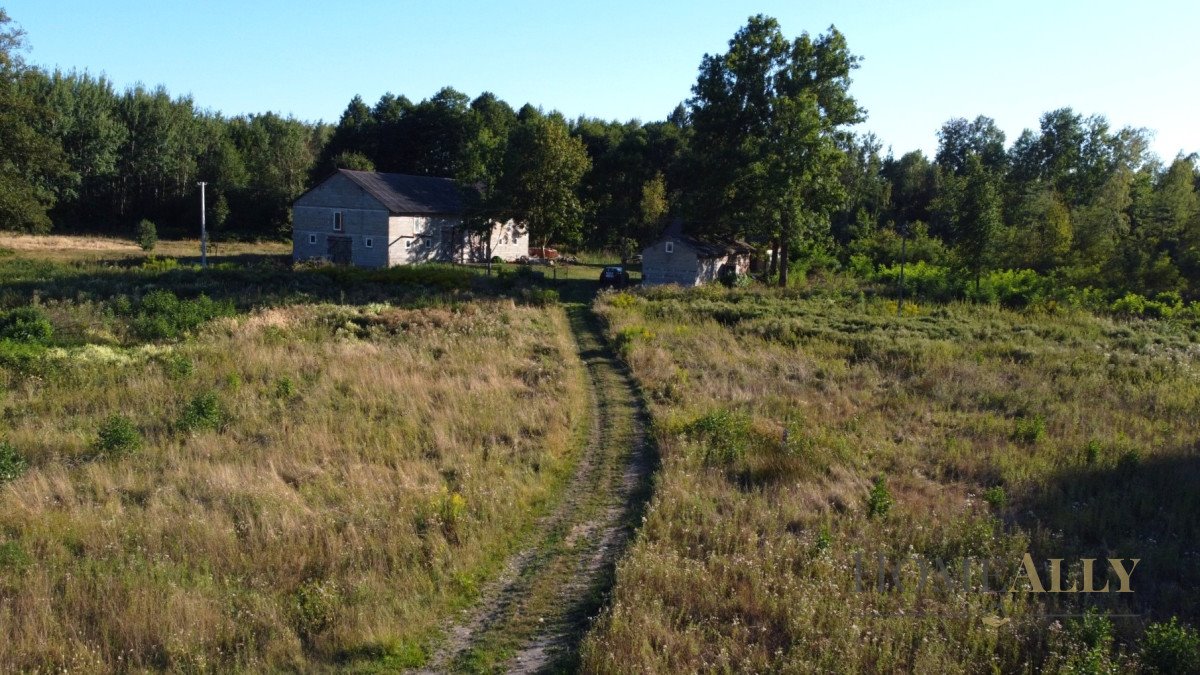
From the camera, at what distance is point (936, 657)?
762 centimetres

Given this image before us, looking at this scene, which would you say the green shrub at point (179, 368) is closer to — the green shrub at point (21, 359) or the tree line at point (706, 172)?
the green shrub at point (21, 359)

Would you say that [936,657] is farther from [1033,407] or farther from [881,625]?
[1033,407]

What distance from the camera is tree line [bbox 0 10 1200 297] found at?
36469mm

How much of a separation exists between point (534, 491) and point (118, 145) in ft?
235

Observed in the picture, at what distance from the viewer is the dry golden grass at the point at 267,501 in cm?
804

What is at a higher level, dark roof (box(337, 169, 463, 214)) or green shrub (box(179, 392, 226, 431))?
dark roof (box(337, 169, 463, 214))

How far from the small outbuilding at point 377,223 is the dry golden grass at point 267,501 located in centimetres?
2545

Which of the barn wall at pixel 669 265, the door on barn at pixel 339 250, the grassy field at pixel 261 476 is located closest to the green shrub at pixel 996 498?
the grassy field at pixel 261 476

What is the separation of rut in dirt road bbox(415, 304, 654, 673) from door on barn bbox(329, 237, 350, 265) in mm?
35127

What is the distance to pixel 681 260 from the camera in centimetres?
3872

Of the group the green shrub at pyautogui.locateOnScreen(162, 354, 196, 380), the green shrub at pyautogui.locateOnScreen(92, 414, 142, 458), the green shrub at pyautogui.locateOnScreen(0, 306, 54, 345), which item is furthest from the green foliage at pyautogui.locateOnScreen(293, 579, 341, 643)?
the green shrub at pyautogui.locateOnScreen(0, 306, 54, 345)

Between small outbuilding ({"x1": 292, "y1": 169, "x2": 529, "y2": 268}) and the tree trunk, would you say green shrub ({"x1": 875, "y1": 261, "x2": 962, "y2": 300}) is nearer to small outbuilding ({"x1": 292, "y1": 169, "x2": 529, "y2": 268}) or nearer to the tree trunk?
the tree trunk

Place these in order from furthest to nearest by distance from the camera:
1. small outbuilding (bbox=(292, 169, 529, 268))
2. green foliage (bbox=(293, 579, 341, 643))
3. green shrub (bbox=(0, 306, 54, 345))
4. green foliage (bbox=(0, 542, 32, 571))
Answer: small outbuilding (bbox=(292, 169, 529, 268)), green shrub (bbox=(0, 306, 54, 345)), green foliage (bbox=(0, 542, 32, 571)), green foliage (bbox=(293, 579, 341, 643))

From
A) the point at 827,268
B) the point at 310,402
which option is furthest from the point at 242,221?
the point at 310,402
